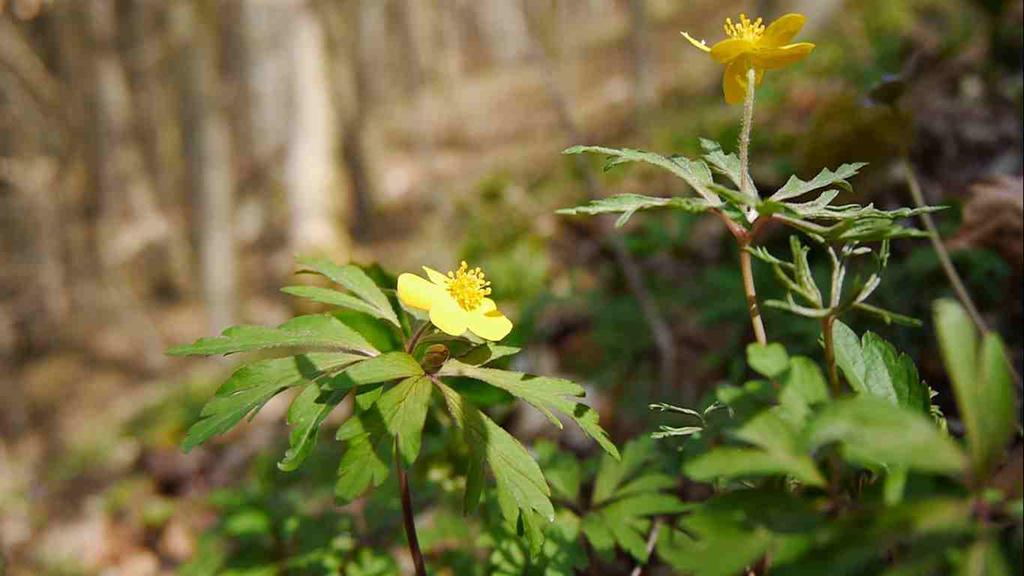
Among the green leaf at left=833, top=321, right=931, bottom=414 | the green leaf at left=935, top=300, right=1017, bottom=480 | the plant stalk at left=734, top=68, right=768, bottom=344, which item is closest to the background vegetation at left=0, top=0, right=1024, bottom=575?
the green leaf at left=833, top=321, right=931, bottom=414

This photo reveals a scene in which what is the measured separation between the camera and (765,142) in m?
4.05

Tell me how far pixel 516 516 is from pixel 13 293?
39.7ft

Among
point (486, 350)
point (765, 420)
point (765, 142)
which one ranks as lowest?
point (765, 142)

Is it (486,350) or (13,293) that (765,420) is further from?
(13,293)

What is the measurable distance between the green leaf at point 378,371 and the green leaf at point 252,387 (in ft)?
0.25

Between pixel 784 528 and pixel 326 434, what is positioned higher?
pixel 784 528

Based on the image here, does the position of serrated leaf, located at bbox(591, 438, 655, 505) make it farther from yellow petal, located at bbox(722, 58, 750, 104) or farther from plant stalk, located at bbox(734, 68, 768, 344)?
yellow petal, located at bbox(722, 58, 750, 104)

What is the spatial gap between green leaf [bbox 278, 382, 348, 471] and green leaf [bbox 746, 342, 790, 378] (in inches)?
23.5

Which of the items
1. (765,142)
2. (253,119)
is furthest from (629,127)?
(253,119)

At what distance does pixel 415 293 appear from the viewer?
110cm

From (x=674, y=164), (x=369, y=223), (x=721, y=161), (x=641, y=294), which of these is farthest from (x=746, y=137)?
(x=369, y=223)

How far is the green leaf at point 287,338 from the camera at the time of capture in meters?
1.05

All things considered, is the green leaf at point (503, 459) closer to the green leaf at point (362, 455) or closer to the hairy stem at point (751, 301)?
the green leaf at point (362, 455)

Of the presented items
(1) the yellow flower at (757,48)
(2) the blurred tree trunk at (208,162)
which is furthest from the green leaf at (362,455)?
(2) the blurred tree trunk at (208,162)
